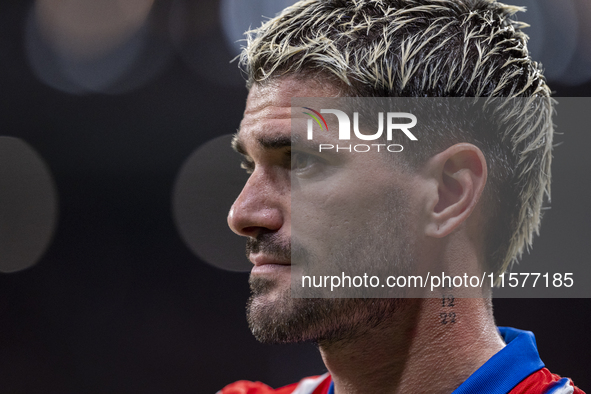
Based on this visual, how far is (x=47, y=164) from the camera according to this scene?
2.42 meters

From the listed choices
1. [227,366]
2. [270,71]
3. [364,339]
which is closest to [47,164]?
[227,366]

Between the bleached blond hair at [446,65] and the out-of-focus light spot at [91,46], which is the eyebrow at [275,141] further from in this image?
the out-of-focus light spot at [91,46]

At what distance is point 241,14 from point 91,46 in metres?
0.93

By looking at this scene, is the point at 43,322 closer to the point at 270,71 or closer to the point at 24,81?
the point at 24,81

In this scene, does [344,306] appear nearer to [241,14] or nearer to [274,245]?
[274,245]

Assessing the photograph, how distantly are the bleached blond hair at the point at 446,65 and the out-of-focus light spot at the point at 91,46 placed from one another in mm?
1730

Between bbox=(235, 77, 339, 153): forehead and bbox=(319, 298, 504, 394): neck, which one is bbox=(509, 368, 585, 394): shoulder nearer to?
bbox=(319, 298, 504, 394): neck

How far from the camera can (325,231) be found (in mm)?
823

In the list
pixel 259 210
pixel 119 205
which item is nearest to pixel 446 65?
pixel 259 210

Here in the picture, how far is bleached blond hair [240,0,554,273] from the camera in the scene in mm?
859

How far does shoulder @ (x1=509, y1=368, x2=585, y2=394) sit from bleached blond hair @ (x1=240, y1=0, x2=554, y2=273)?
9.1 inches

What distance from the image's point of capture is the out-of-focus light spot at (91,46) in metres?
2.40

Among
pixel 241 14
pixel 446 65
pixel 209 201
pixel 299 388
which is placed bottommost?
pixel 299 388

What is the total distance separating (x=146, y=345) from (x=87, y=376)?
1.14 ft
